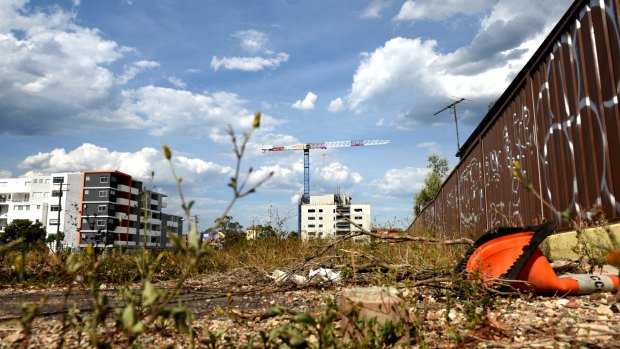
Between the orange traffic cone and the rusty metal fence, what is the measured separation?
476mm

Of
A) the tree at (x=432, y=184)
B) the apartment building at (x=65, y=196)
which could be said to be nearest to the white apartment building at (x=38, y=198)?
the apartment building at (x=65, y=196)

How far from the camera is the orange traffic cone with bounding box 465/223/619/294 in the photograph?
3232 mm

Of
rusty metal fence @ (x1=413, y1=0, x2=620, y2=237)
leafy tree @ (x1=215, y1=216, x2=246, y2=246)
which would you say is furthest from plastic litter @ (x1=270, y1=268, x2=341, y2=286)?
leafy tree @ (x1=215, y1=216, x2=246, y2=246)

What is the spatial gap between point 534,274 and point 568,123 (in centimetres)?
238

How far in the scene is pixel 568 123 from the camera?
4.84 meters

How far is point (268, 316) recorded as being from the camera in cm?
280

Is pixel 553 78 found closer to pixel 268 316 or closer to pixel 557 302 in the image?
pixel 557 302

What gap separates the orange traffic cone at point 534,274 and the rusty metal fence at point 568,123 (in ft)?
1.56

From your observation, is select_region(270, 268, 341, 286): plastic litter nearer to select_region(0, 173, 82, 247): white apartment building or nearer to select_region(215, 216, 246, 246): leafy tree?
select_region(215, 216, 246, 246): leafy tree

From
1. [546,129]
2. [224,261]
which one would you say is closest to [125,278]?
[224,261]

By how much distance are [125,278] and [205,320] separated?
427cm

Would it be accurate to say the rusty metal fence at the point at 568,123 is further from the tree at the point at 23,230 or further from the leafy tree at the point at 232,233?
the tree at the point at 23,230

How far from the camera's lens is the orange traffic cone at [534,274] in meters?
3.23

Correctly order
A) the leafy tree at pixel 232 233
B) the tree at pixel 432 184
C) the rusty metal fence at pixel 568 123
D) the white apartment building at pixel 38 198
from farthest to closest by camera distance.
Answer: the white apartment building at pixel 38 198 < the tree at pixel 432 184 < the leafy tree at pixel 232 233 < the rusty metal fence at pixel 568 123
